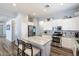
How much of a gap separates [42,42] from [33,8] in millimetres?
689

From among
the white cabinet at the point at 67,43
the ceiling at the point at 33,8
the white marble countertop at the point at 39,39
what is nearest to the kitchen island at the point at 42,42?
the white marble countertop at the point at 39,39

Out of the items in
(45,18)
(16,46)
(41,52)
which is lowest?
(41,52)

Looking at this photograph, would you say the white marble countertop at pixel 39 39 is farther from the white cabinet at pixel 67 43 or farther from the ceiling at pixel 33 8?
the ceiling at pixel 33 8

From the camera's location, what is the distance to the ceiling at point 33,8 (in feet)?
4.54

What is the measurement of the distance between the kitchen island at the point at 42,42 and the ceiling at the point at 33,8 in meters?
0.49

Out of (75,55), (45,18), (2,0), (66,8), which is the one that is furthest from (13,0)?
(75,55)

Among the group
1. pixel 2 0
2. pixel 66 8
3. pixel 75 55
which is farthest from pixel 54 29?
pixel 2 0

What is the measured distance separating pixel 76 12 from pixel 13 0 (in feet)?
3.84

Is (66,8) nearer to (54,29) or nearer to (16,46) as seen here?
(54,29)

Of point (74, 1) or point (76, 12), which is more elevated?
point (74, 1)

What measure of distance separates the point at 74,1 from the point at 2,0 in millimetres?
1324

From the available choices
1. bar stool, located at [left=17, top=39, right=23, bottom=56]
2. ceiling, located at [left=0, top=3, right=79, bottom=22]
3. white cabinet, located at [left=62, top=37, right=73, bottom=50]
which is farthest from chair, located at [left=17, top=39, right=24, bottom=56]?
white cabinet, located at [left=62, top=37, right=73, bottom=50]

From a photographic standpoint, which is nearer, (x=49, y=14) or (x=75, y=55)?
(x=75, y=55)

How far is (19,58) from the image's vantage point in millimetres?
1442
